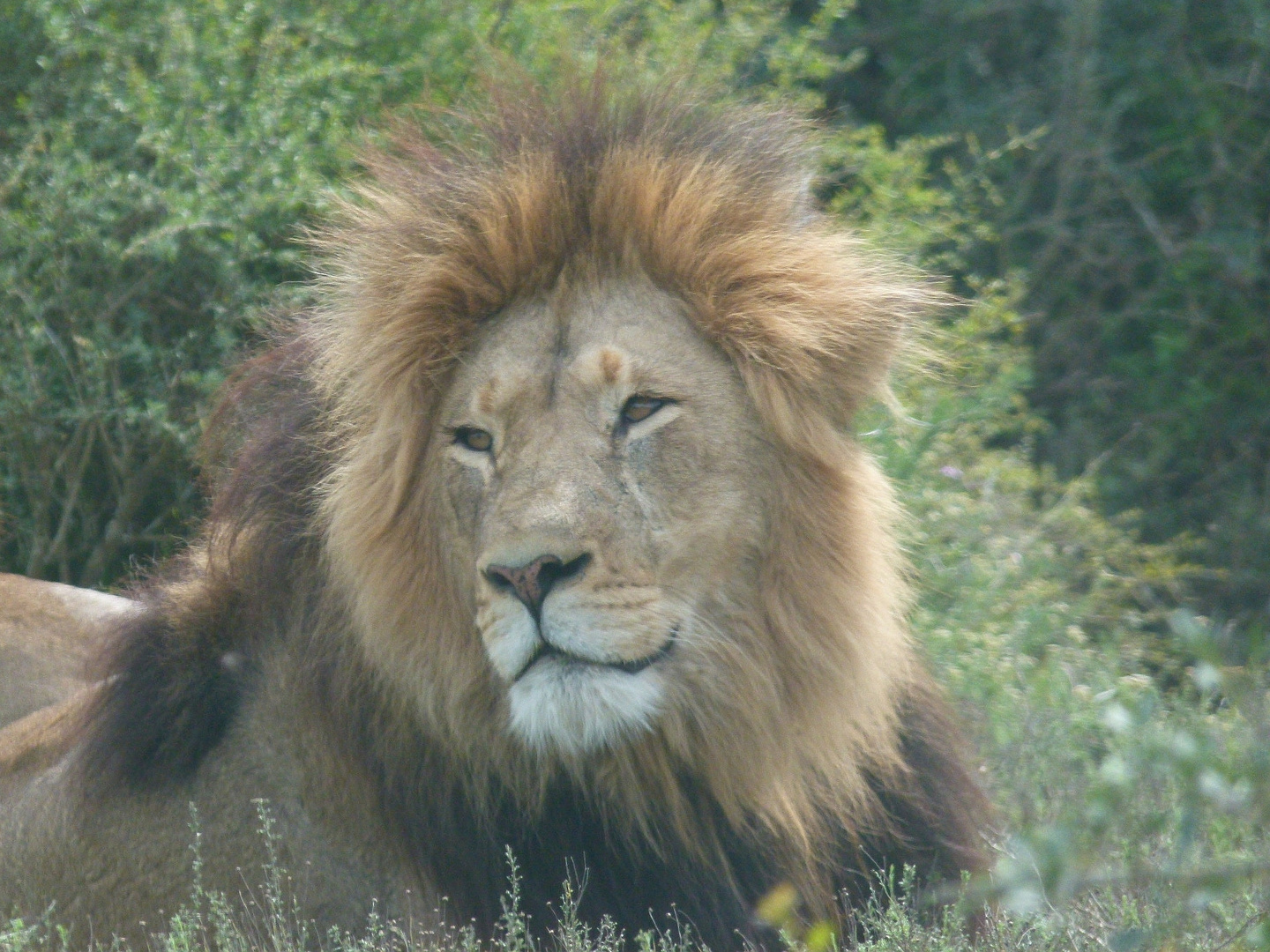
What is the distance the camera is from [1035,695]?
5012 mm

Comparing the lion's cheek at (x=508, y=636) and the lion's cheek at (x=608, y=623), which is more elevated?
the lion's cheek at (x=608, y=623)

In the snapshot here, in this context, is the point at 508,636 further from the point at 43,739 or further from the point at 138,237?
the point at 138,237

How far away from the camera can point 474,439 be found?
294cm

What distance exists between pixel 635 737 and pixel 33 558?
3.22 metres

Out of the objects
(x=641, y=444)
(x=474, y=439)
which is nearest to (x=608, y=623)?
(x=641, y=444)

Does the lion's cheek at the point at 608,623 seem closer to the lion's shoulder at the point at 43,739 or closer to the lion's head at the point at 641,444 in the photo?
the lion's head at the point at 641,444

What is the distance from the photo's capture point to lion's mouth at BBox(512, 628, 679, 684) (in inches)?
103

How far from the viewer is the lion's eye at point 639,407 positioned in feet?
9.23

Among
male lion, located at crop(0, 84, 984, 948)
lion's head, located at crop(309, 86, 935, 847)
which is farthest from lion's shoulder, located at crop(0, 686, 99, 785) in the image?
lion's head, located at crop(309, 86, 935, 847)

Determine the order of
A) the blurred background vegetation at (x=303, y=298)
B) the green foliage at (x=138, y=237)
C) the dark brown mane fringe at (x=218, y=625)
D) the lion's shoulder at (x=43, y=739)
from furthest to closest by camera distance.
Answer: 1. the green foliage at (x=138, y=237)
2. the blurred background vegetation at (x=303, y=298)
3. the lion's shoulder at (x=43, y=739)
4. the dark brown mane fringe at (x=218, y=625)

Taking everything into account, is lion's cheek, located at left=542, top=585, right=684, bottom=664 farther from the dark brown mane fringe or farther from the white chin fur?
the dark brown mane fringe

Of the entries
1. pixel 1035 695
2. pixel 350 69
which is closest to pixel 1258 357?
pixel 1035 695

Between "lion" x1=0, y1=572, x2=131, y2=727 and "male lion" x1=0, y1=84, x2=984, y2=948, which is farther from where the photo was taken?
"lion" x1=0, y1=572, x2=131, y2=727

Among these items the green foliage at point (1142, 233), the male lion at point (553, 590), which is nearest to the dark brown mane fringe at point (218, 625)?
the male lion at point (553, 590)
